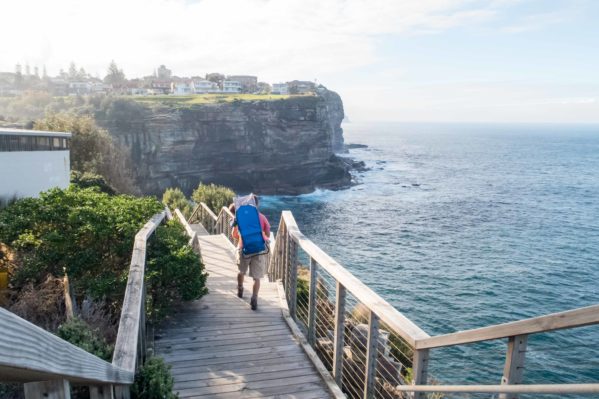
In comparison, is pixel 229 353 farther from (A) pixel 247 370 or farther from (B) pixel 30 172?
(B) pixel 30 172

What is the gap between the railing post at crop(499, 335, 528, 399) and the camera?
256 centimetres

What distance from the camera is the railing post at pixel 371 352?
4.09 m

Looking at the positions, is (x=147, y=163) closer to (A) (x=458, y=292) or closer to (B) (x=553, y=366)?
(A) (x=458, y=292)

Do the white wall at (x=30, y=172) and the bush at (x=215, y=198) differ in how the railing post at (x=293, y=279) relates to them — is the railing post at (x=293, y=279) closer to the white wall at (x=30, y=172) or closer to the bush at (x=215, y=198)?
the white wall at (x=30, y=172)

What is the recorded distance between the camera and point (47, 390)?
60.3 inches

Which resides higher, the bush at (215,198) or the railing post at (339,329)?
the railing post at (339,329)

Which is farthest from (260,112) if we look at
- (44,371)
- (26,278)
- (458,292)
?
(44,371)

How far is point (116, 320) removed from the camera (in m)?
5.70

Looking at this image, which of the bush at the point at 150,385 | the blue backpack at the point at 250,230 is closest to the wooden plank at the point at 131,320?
the bush at the point at 150,385

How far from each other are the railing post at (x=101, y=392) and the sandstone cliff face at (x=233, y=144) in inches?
2198

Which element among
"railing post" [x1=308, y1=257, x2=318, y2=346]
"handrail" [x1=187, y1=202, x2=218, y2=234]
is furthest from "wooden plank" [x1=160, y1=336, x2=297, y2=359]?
"handrail" [x1=187, y1=202, x2=218, y2=234]

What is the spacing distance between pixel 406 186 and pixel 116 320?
64579mm

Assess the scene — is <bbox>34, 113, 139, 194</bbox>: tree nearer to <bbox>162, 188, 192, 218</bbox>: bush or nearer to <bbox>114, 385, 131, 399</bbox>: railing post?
<bbox>162, 188, 192, 218</bbox>: bush

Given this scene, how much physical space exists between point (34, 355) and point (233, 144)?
63450mm
